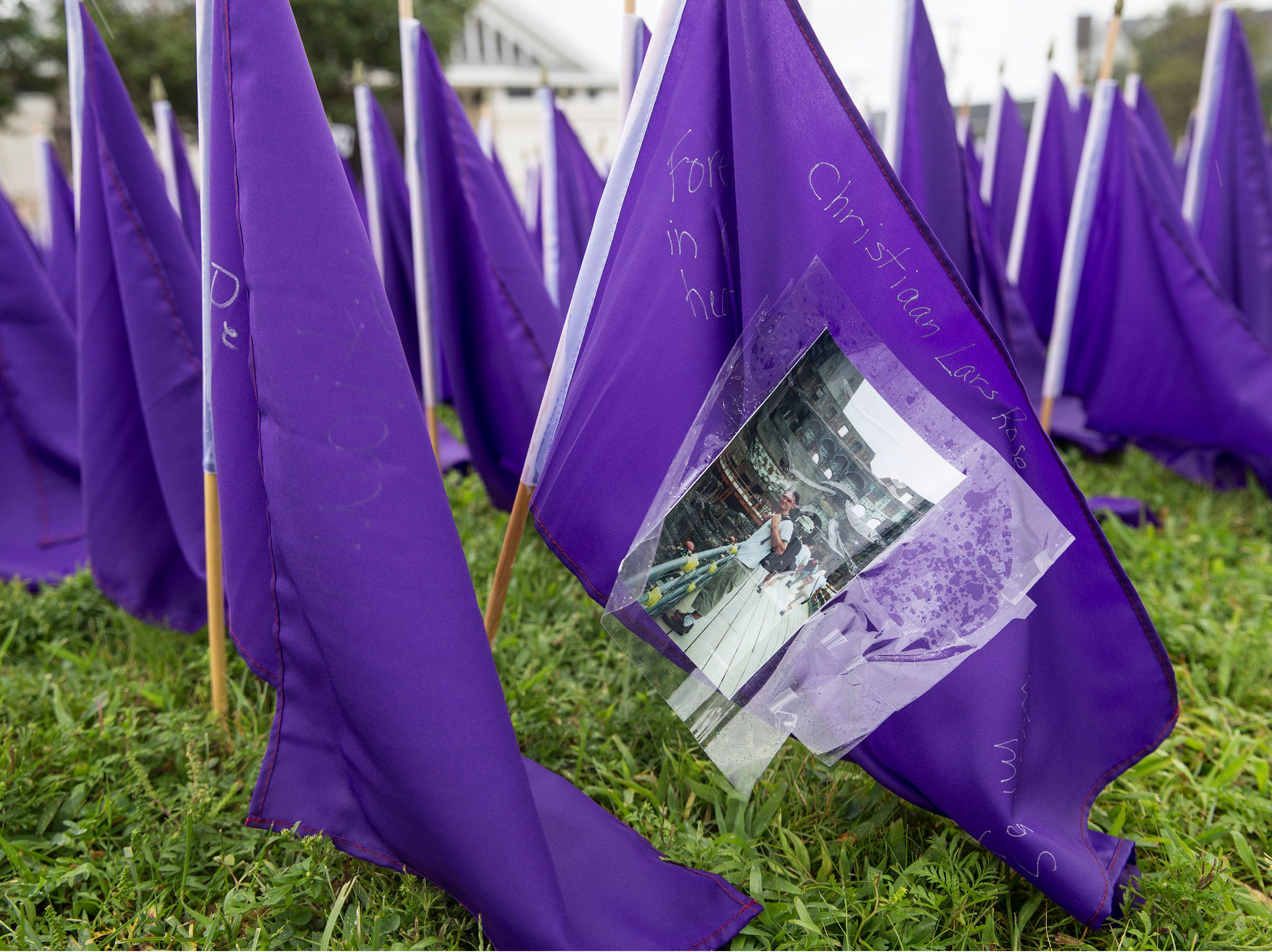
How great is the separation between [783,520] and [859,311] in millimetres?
347

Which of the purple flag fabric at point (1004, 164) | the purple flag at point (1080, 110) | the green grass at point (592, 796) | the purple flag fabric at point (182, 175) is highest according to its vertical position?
the purple flag at point (1080, 110)

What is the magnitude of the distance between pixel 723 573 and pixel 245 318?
88cm

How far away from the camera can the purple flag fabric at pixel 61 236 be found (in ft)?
12.7

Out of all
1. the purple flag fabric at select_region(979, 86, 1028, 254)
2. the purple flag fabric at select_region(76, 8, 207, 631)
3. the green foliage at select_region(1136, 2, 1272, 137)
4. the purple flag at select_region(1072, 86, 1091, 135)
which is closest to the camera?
the purple flag fabric at select_region(76, 8, 207, 631)

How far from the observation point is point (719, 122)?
138 cm

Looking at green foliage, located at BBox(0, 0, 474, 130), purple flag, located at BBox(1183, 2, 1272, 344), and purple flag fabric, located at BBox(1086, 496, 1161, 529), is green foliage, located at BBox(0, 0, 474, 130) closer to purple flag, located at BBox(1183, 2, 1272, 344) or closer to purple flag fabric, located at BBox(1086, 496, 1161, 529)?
purple flag, located at BBox(1183, 2, 1272, 344)

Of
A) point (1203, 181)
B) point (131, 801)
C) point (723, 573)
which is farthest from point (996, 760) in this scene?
point (1203, 181)

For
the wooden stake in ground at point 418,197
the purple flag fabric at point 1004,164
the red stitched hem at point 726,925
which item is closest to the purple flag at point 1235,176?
the purple flag fabric at point 1004,164

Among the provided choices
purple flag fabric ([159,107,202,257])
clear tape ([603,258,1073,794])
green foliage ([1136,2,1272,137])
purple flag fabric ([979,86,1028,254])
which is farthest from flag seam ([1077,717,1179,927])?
green foliage ([1136,2,1272,137])

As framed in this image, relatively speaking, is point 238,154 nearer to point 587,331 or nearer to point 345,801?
point 587,331

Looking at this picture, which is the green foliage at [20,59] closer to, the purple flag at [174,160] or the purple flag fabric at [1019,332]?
the purple flag at [174,160]

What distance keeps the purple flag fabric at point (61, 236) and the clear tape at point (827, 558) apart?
3755 mm

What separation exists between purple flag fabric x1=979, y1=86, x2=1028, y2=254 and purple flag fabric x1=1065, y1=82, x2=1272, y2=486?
146 centimetres

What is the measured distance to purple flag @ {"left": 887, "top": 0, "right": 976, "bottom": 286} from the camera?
2.41 metres
